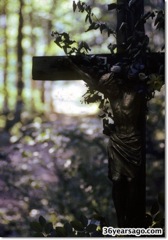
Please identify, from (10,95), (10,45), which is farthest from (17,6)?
(10,95)

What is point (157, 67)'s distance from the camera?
1174mm

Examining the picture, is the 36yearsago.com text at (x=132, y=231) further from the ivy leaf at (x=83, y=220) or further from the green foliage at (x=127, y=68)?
the green foliage at (x=127, y=68)

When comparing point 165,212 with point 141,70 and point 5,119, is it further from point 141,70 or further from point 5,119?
point 5,119

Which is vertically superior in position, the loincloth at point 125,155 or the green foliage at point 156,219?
the loincloth at point 125,155

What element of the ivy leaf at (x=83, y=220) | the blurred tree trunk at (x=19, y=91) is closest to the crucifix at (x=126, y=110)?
the ivy leaf at (x=83, y=220)

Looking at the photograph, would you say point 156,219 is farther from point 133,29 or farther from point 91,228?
point 133,29

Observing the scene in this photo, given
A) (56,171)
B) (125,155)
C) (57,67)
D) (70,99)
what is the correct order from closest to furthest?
1. (125,155)
2. (57,67)
3. (70,99)
4. (56,171)

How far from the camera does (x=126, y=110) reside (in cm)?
110

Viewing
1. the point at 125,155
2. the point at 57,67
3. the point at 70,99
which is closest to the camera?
the point at 125,155

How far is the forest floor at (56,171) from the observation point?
198 centimetres

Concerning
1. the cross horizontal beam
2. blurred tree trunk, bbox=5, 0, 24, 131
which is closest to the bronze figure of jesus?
the cross horizontal beam

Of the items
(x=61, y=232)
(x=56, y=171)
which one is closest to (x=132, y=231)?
(x=61, y=232)

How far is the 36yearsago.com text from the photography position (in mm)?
1130

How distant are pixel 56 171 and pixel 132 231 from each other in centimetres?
98
